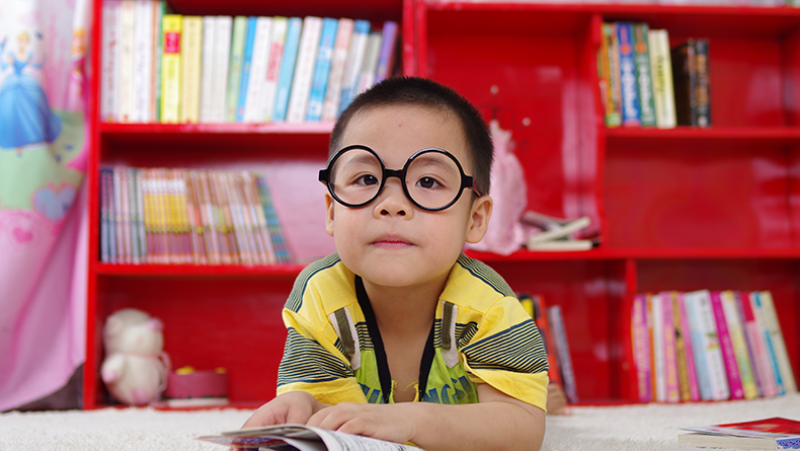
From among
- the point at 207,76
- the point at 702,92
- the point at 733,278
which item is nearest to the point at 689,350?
the point at 733,278

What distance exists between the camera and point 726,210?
201 centimetres

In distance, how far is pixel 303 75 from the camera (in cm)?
175

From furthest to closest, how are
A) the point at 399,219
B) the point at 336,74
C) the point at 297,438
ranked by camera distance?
the point at 336,74 < the point at 399,219 < the point at 297,438

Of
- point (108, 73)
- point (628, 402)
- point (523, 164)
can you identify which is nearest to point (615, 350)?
point (628, 402)

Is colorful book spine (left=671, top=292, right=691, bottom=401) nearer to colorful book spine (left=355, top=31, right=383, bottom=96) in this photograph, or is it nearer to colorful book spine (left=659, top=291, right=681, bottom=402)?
colorful book spine (left=659, top=291, right=681, bottom=402)

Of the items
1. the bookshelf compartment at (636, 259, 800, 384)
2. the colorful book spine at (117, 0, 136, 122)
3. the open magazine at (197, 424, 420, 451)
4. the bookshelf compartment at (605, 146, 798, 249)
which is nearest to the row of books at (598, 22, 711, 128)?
the bookshelf compartment at (605, 146, 798, 249)

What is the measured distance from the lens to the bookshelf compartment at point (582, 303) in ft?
6.34

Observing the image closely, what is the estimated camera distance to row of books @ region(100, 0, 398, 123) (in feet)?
5.66

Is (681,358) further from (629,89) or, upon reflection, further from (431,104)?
(431,104)

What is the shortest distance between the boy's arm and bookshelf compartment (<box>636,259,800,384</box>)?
4.34 ft

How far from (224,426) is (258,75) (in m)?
0.96

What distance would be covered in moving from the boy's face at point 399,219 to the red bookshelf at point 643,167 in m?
1.08

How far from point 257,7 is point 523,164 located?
94 centimetres

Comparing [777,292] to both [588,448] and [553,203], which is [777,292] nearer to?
[553,203]
